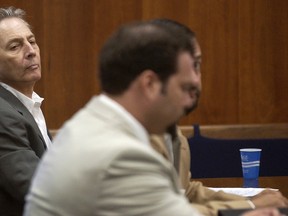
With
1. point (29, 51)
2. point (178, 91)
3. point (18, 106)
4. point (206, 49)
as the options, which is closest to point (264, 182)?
point (206, 49)

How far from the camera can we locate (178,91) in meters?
1.98

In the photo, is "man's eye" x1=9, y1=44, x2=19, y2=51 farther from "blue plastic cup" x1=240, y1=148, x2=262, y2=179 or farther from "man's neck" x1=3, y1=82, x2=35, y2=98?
"blue plastic cup" x1=240, y1=148, x2=262, y2=179

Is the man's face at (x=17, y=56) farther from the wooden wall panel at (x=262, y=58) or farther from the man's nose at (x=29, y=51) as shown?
the wooden wall panel at (x=262, y=58)

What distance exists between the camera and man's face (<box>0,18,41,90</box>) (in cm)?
378

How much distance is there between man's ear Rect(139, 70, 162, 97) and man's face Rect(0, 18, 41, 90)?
6.31 feet

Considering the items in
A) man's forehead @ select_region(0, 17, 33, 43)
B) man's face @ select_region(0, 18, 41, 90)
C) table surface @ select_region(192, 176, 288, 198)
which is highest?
man's forehead @ select_region(0, 17, 33, 43)

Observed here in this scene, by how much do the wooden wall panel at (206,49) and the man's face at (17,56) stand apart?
1560 millimetres

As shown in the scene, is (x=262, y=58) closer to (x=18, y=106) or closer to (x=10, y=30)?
(x=10, y=30)

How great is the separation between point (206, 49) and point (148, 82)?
12.6 ft

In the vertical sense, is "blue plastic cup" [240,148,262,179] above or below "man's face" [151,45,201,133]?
below

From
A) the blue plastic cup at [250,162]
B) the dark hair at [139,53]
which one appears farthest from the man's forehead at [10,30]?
the dark hair at [139,53]

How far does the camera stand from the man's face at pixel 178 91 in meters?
1.96

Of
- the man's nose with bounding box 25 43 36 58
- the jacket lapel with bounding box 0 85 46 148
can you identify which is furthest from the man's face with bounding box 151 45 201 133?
the man's nose with bounding box 25 43 36 58

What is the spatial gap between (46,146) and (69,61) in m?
2.15
